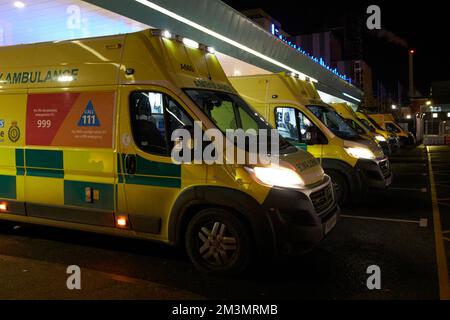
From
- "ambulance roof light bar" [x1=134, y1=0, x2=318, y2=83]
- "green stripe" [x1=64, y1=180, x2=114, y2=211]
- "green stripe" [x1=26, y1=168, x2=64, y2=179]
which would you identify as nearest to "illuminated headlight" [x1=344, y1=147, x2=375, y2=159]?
"ambulance roof light bar" [x1=134, y1=0, x2=318, y2=83]

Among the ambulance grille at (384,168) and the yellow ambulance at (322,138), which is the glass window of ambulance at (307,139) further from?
the ambulance grille at (384,168)

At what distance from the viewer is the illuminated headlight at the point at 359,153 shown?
26.8 ft

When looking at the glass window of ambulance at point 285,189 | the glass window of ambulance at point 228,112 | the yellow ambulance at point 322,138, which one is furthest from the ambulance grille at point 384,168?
the glass window of ambulance at point 228,112

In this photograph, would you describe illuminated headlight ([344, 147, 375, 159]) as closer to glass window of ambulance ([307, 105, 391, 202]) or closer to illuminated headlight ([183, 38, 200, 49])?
glass window of ambulance ([307, 105, 391, 202])

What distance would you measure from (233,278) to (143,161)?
5.37 ft

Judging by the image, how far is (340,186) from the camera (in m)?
8.34

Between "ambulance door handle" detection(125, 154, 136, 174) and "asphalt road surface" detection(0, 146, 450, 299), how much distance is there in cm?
112

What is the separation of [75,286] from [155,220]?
3.54 ft

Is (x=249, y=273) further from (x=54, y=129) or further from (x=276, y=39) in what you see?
(x=276, y=39)

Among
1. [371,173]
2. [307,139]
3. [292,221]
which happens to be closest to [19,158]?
[292,221]

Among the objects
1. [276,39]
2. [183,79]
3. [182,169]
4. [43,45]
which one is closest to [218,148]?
[182,169]

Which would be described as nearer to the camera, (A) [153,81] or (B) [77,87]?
(A) [153,81]
